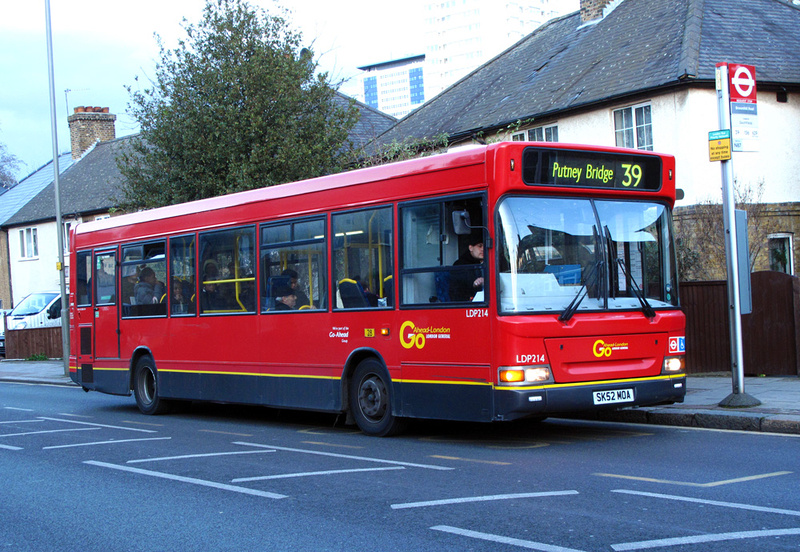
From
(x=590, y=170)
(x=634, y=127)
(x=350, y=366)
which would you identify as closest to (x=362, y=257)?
(x=350, y=366)

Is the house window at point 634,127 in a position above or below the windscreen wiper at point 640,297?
above

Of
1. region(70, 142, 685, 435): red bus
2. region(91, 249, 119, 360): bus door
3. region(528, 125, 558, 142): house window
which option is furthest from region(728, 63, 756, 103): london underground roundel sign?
region(528, 125, 558, 142): house window

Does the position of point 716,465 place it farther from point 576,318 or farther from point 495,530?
point 495,530

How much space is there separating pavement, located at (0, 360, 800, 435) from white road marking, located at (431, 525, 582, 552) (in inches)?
207

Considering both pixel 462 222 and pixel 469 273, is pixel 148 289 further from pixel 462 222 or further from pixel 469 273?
pixel 462 222

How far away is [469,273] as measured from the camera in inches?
356

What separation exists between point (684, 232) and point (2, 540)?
55.3 ft

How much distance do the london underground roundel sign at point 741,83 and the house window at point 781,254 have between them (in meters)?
11.2

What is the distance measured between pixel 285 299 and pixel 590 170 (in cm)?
435

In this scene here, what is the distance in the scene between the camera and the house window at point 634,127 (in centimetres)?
2145

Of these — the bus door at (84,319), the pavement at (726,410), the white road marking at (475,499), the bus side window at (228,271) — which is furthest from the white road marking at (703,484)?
the bus door at (84,319)

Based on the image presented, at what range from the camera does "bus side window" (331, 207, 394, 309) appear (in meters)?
10.0

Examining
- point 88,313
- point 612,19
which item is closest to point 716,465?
point 88,313

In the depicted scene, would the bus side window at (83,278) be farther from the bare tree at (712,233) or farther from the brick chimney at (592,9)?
the brick chimney at (592,9)
